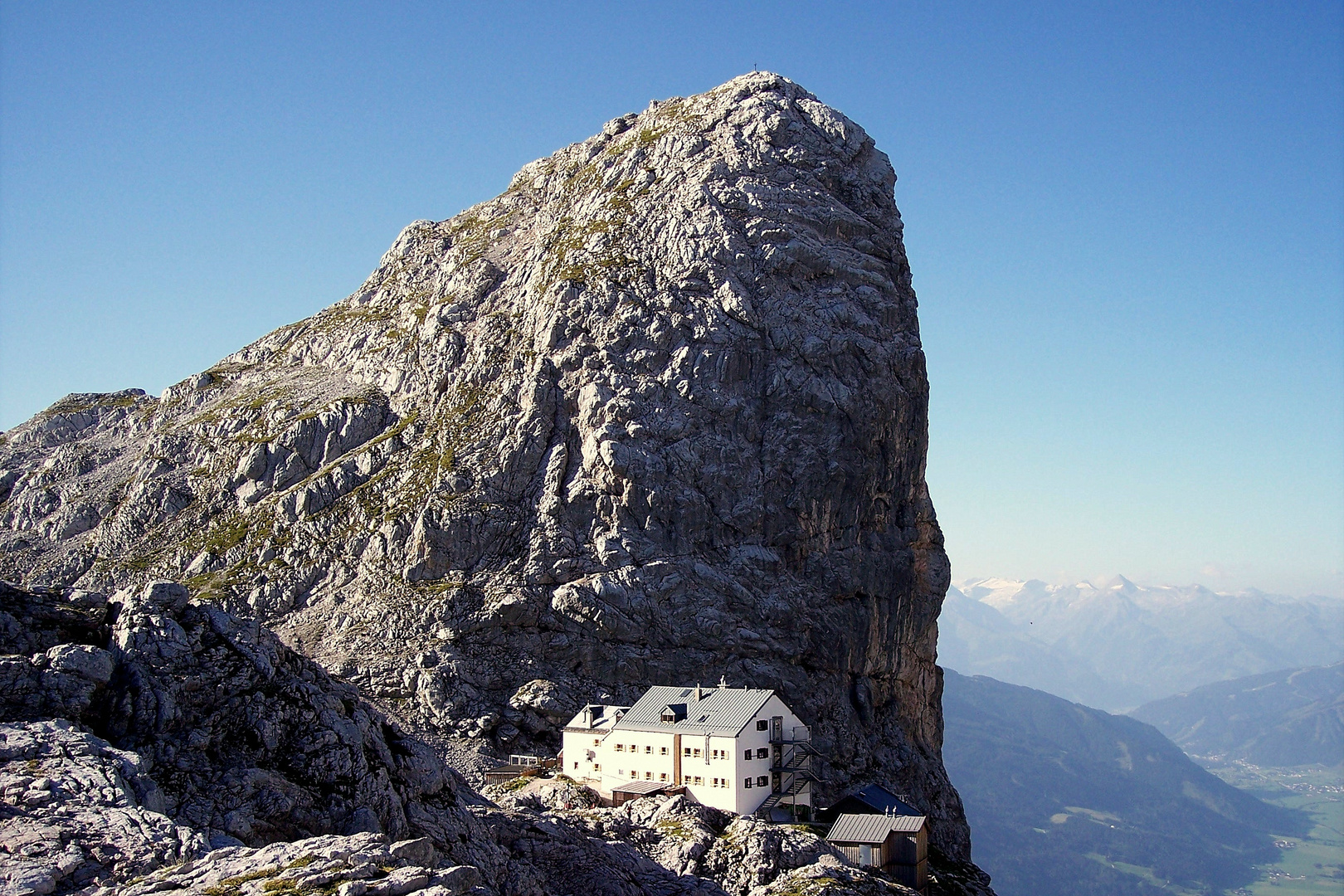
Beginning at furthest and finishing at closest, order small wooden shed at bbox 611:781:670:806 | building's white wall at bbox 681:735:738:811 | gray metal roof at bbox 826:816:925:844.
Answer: small wooden shed at bbox 611:781:670:806 → building's white wall at bbox 681:735:738:811 → gray metal roof at bbox 826:816:925:844

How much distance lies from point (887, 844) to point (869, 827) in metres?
1.98

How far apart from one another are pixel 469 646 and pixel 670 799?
49.7 meters

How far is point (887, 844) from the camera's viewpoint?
280 ft

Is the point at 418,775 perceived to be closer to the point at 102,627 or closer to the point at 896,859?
the point at 102,627

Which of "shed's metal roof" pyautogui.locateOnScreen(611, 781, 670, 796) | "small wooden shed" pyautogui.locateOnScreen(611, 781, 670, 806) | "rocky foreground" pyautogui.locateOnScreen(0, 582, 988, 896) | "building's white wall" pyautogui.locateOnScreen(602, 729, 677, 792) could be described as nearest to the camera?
"rocky foreground" pyautogui.locateOnScreen(0, 582, 988, 896)

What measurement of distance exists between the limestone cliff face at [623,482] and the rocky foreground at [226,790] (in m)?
56.2

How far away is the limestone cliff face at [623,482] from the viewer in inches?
5148

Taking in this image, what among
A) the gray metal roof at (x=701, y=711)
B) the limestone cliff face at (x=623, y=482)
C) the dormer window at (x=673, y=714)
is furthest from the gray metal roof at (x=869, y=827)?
the limestone cliff face at (x=623, y=482)

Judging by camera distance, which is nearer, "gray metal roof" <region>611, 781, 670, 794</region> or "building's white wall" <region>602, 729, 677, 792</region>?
"gray metal roof" <region>611, 781, 670, 794</region>

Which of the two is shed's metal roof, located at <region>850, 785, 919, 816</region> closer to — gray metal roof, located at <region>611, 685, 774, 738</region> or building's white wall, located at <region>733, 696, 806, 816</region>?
building's white wall, located at <region>733, 696, 806, 816</region>

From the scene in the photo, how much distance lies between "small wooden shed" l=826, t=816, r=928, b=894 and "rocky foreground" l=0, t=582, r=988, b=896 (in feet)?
29.4

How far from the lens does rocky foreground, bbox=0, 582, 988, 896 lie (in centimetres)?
4069

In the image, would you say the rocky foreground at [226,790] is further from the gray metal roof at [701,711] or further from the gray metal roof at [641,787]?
the gray metal roof at [701,711]

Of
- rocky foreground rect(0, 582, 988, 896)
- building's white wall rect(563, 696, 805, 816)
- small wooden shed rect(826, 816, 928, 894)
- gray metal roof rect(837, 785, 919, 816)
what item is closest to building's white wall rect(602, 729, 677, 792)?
building's white wall rect(563, 696, 805, 816)
